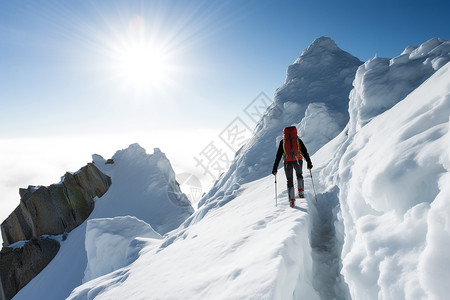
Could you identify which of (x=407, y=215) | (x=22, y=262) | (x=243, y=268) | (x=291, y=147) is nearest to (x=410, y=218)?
(x=407, y=215)

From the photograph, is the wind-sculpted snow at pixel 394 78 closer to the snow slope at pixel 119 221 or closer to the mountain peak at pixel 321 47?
the snow slope at pixel 119 221

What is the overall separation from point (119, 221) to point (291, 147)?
16564 millimetres

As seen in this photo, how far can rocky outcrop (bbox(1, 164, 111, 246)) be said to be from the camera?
94.1 ft

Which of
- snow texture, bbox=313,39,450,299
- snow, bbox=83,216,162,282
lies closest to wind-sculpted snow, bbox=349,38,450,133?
snow texture, bbox=313,39,450,299

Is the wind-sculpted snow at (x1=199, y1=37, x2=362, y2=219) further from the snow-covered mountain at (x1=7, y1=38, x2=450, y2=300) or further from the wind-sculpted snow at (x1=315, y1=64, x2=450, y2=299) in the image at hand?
the wind-sculpted snow at (x1=315, y1=64, x2=450, y2=299)

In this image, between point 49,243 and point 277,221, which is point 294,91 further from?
point 49,243

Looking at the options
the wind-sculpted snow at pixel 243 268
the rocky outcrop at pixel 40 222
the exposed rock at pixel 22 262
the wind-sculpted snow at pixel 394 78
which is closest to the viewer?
the wind-sculpted snow at pixel 243 268

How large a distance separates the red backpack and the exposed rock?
33407 mm

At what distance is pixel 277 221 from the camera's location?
5539 mm

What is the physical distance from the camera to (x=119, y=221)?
18.3 metres

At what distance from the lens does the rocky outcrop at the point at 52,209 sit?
→ 2867 cm

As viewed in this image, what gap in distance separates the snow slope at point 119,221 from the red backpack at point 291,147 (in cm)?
1014

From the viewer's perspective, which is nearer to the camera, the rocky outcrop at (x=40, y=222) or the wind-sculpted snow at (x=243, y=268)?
the wind-sculpted snow at (x=243, y=268)

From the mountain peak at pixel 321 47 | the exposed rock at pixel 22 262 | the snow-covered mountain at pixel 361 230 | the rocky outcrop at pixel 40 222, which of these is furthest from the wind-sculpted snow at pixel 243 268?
the mountain peak at pixel 321 47
